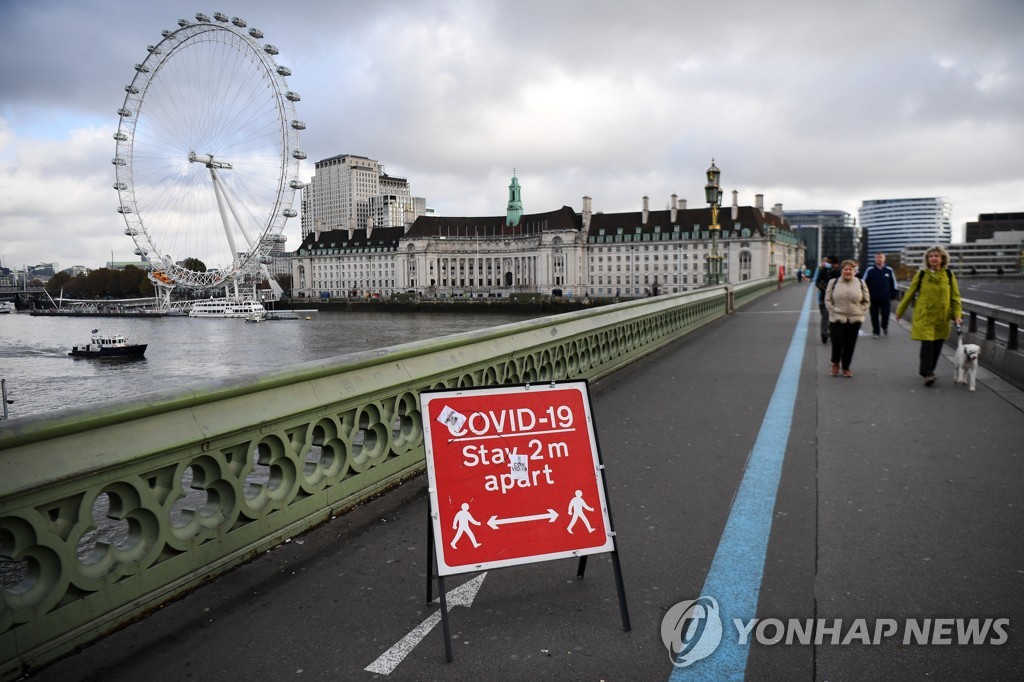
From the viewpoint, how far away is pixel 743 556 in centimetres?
426

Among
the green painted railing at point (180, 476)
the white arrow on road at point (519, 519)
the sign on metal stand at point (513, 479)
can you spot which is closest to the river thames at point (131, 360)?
the green painted railing at point (180, 476)

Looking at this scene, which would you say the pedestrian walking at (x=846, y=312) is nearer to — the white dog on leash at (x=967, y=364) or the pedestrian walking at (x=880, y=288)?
the white dog on leash at (x=967, y=364)

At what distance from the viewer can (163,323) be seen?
79500 mm

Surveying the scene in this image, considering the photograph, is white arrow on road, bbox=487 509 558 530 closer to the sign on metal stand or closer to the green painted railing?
the sign on metal stand

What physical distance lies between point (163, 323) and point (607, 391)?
80447 millimetres

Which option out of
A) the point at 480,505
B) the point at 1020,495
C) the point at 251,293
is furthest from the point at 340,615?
the point at 251,293

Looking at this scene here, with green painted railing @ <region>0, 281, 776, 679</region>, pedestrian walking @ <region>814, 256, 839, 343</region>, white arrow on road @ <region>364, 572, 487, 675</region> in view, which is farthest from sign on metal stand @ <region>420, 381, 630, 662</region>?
pedestrian walking @ <region>814, 256, 839, 343</region>

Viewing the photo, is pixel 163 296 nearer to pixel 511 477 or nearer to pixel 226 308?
pixel 226 308

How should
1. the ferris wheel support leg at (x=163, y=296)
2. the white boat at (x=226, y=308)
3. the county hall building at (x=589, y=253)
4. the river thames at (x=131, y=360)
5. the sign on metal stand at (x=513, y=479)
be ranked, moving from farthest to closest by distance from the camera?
the county hall building at (x=589, y=253)
the white boat at (x=226, y=308)
the ferris wheel support leg at (x=163, y=296)
the river thames at (x=131, y=360)
the sign on metal stand at (x=513, y=479)

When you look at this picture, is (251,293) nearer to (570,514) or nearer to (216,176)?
(216,176)

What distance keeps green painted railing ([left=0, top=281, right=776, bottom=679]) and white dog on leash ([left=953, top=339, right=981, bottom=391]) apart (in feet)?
24.8

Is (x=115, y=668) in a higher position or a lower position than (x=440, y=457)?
lower

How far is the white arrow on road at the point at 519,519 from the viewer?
3.59 m

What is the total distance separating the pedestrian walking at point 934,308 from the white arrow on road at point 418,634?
9030 millimetres
